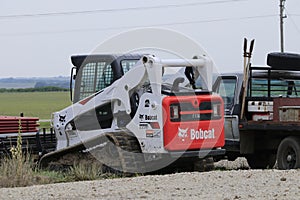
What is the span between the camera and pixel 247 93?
51.6ft

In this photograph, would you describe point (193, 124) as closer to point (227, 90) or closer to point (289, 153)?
point (289, 153)

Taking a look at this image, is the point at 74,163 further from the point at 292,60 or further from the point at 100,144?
the point at 292,60

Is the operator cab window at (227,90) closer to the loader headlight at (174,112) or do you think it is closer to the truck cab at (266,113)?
the truck cab at (266,113)

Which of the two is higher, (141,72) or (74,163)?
(141,72)

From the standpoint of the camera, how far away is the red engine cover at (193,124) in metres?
13.3

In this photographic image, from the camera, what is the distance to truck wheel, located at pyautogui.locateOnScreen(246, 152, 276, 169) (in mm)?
16448

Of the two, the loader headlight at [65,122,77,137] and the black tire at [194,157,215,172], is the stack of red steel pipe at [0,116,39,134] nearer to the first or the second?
the loader headlight at [65,122,77,137]

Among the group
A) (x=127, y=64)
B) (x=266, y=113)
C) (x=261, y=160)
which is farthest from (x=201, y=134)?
(x=261, y=160)

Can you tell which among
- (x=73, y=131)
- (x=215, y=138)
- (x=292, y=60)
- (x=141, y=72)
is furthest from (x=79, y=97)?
(x=292, y=60)

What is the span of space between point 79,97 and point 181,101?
8.59 ft

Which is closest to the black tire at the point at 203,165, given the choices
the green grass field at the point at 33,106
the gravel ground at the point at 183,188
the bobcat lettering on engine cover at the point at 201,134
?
the bobcat lettering on engine cover at the point at 201,134

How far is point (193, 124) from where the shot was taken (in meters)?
13.6

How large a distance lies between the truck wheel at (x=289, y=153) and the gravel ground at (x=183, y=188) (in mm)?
1678

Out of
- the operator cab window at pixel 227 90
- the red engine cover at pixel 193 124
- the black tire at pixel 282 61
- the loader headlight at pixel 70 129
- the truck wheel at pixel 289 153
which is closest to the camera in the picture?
the red engine cover at pixel 193 124
